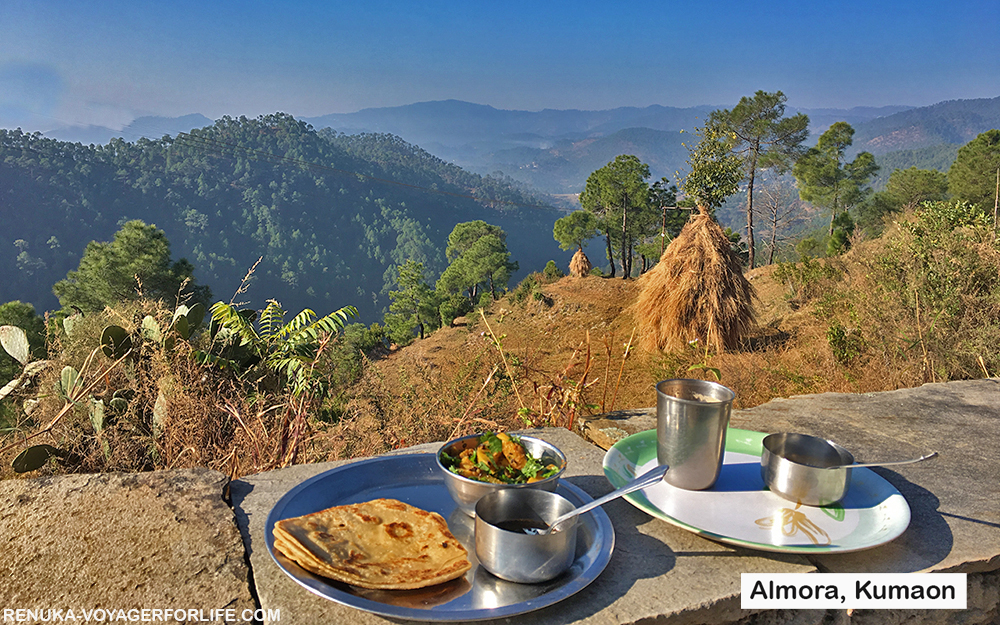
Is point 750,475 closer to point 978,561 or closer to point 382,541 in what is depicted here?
point 978,561

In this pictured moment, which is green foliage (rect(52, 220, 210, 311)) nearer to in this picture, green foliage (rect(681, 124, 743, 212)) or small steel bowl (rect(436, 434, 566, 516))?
green foliage (rect(681, 124, 743, 212))

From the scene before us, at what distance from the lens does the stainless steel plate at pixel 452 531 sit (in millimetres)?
880

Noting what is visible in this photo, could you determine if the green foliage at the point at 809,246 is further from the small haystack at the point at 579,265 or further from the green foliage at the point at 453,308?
the green foliage at the point at 453,308

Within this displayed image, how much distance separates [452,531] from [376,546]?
0.55 feet

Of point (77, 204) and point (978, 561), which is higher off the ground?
point (77, 204)

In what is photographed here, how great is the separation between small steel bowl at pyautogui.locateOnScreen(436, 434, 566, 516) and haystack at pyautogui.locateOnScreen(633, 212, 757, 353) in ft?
24.1

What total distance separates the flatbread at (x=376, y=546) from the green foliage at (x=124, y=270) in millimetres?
26204

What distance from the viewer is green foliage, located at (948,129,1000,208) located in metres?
22.9

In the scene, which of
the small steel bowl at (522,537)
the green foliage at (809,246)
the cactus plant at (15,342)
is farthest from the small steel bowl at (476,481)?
the green foliage at (809,246)

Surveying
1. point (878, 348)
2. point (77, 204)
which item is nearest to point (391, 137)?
point (77, 204)

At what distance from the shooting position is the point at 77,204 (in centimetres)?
6456

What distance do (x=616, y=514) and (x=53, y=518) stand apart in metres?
1.26

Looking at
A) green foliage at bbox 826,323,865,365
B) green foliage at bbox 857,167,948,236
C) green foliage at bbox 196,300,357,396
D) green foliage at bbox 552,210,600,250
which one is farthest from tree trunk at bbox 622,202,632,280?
green foliage at bbox 196,300,357,396

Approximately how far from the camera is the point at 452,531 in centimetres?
113
